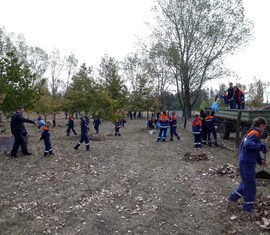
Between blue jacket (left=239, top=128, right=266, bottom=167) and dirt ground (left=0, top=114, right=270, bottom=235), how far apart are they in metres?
1.08

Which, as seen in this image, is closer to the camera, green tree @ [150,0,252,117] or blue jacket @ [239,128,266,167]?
blue jacket @ [239,128,266,167]

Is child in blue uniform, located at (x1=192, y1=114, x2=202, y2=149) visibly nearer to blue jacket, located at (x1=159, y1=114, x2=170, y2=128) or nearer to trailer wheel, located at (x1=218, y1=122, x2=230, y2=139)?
trailer wheel, located at (x1=218, y1=122, x2=230, y2=139)

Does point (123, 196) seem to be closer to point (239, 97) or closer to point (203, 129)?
point (203, 129)

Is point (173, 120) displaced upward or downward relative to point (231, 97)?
downward

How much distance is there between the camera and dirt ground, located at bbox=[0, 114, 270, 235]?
213 inches

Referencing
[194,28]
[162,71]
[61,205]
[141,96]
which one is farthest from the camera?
[162,71]

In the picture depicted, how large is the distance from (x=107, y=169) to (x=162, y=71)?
30176mm

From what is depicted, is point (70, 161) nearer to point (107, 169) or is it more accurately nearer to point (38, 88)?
point (107, 169)

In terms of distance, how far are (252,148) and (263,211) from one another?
135 cm

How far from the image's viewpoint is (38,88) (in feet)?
67.7

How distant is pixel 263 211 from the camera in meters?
5.93

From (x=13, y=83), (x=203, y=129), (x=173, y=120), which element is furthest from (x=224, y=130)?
(x=13, y=83)

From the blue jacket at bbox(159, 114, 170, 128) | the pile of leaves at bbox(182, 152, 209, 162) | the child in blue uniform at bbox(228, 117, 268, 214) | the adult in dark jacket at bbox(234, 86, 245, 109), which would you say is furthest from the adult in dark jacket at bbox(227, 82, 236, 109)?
the child in blue uniform at bbox(228, 117, 268, 214)

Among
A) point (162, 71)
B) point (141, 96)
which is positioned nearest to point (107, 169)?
point (141, 96)
